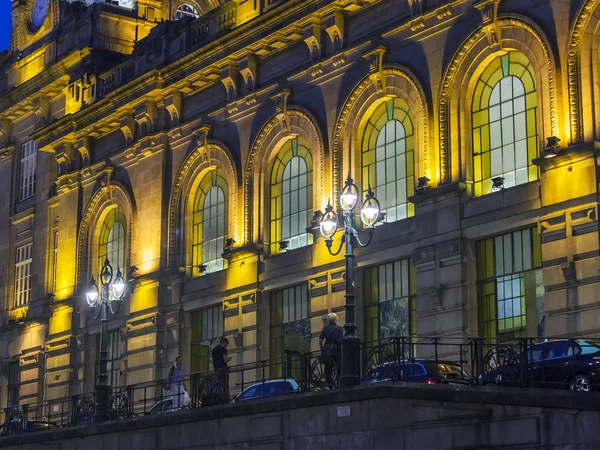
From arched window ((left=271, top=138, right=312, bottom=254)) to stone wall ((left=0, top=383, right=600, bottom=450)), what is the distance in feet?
38.9

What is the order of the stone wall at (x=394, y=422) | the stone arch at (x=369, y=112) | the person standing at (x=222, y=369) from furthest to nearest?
the stone arch at (x=369, y=112) → the person standing at (x=222, y=369) → the stone wall at (x=394, y=422)

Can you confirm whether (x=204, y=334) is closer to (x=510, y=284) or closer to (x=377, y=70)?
(x=377, y=70)

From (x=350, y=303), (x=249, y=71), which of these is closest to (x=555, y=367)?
(x=350, y=303)

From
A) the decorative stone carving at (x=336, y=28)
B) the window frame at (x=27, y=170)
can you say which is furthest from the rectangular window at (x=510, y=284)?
the window frame at (x=27, y=170)

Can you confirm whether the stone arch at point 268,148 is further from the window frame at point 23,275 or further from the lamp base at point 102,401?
the window frame at point 23,275

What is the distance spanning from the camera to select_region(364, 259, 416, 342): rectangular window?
4459 cm

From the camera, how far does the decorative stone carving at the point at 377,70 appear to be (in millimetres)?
46219

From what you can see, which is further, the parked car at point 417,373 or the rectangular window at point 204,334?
the rectangular window at point 204,334

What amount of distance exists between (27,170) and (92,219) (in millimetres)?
9274

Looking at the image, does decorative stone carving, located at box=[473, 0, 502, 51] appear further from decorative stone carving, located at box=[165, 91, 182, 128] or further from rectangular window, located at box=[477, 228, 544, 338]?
decorative stone carving, located at box=[165, 91, 182, 128]

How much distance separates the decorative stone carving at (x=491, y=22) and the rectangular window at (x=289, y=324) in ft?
36.8

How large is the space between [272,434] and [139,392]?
20.7 meters

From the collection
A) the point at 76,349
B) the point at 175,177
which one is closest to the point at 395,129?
the point at 175,177

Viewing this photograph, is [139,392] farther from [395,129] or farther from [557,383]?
[557,383]
